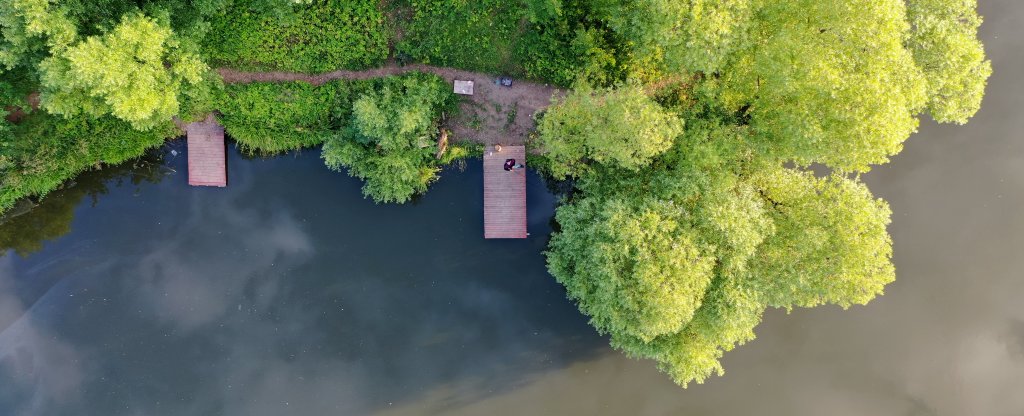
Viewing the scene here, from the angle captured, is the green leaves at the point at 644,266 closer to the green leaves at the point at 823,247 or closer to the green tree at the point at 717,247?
the green tree at the point at 717,247

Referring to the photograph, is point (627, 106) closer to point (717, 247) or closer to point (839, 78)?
point (717, 247)

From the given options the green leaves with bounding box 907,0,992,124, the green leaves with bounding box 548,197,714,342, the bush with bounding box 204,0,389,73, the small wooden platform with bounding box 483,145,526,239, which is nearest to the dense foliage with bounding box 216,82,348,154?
the bush with bounding box 204,0,389,73

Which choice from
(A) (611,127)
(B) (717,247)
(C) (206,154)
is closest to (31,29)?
(C) (206,154)

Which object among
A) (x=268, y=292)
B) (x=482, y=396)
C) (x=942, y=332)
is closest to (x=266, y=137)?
(x=268, y=292)

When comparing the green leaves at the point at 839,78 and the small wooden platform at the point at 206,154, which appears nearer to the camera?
the green leaves at the point at 839,78

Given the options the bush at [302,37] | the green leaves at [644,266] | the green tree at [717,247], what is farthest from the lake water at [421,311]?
the green leaves at [644,266]
